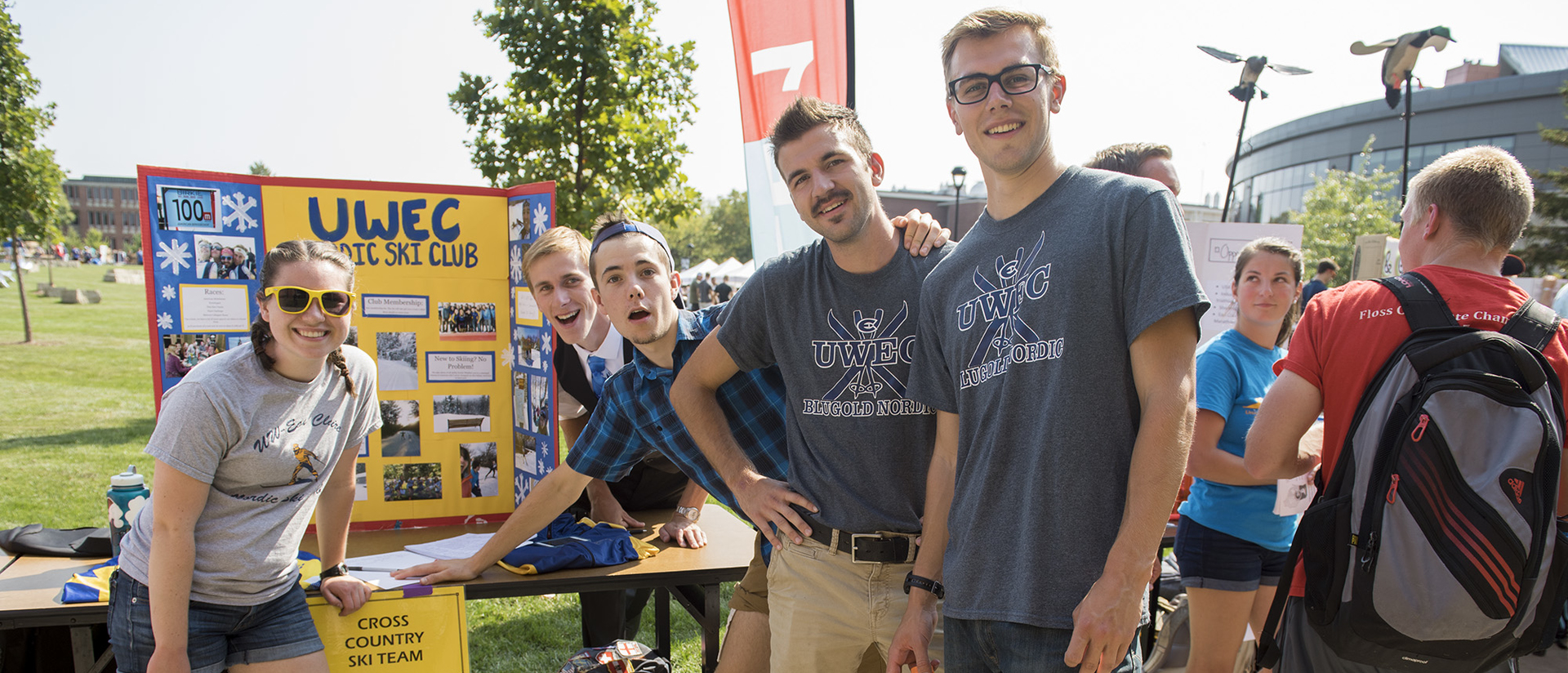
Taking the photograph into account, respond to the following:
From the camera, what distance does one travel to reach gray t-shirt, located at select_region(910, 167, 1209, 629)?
4.60ft

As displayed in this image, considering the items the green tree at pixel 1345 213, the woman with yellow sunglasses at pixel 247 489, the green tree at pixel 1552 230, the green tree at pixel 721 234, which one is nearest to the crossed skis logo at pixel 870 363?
the woman with yellow sunglasses at pixel 247 489

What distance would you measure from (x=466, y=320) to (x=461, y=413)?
0.45 meters

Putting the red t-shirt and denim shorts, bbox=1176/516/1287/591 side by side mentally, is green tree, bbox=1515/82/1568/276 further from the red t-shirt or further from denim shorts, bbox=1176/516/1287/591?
the red t-shirt

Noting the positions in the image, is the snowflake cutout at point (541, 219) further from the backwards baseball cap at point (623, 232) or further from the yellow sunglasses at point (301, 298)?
the yellow sunglasses at point (301, 298)

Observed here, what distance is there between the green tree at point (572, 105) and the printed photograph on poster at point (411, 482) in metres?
6.23

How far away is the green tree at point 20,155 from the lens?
11.0 meters

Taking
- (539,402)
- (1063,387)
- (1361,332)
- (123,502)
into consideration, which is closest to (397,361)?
(539,402)

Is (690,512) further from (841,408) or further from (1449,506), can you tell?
(1449,506)

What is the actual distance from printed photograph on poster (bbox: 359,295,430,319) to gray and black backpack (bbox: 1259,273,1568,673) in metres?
3.53

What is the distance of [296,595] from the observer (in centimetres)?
260

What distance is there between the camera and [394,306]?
3670 mm

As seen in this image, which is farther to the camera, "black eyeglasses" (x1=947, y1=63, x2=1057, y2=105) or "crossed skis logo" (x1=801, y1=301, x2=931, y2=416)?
"crossed skis logo" (x1=801, y1=301, x2=931, y2=416)

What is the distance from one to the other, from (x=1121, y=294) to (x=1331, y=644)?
1.19m

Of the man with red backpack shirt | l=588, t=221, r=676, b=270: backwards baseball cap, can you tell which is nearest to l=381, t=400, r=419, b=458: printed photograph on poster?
l=588, t=221, r=676, b=270: backwards baseball cap
